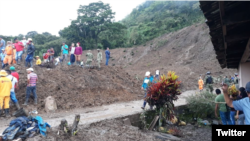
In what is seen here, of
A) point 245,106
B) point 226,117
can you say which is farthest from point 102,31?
point 245,106

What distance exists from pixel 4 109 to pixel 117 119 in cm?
444

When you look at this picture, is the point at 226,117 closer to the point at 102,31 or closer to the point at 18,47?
the point at 18,47

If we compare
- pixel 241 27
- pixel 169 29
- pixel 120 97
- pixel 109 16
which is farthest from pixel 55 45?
pixel 241 27

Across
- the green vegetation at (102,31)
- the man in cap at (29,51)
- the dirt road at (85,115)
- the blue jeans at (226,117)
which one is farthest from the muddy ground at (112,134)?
the green vegetation at (102,31)

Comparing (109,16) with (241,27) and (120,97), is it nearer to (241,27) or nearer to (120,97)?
(120,97)

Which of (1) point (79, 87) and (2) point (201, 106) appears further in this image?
(1) point (79, 87)

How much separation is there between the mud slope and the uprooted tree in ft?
45.1

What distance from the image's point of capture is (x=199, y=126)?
29.1 feet

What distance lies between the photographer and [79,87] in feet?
38.7

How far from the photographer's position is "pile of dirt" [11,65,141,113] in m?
10.1

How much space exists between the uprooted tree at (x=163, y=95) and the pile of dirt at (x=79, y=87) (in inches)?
158

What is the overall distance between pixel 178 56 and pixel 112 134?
28889 millimetres

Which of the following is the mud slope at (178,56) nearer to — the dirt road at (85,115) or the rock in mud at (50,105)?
the dirt road at (85,115)

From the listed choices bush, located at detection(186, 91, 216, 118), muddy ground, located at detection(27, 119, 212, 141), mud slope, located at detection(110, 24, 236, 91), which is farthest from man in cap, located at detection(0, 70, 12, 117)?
mud slope, located at detection(110, 24, 236, 91)
